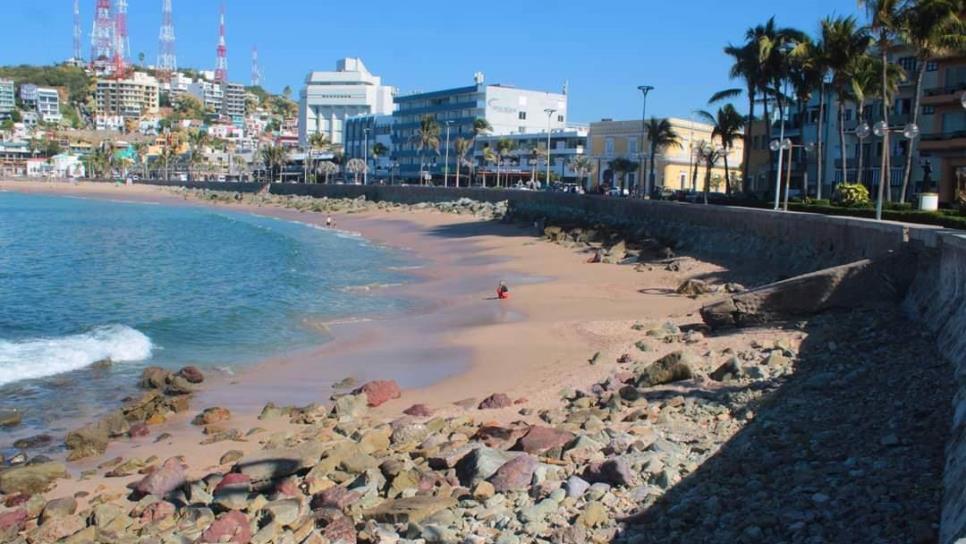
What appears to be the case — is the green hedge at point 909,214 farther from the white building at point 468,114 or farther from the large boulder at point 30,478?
the white building at point 468,114

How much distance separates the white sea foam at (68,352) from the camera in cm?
1711

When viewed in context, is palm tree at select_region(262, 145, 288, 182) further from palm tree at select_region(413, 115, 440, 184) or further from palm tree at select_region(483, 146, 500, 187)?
palm tree at select_region(483, 146, 500, 187)

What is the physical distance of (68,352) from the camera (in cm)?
1864

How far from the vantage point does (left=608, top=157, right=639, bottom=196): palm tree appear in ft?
259

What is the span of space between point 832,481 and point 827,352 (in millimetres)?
5812

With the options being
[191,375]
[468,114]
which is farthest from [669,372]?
[468,114]

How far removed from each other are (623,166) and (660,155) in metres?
3.96

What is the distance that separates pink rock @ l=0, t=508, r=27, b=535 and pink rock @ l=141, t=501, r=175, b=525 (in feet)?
4.44

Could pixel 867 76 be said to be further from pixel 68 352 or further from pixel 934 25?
pixel 68 352

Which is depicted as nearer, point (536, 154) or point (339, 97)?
point (536, 154)

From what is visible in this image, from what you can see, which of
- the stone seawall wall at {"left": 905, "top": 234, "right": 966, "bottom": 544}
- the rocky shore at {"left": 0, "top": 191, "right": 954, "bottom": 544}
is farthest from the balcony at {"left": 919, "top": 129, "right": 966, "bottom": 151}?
the rocky shore at {"left": 0, "top": 191, "right": 954, "bottom": 544}

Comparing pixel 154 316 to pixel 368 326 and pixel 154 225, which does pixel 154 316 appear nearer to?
pixel 368 326

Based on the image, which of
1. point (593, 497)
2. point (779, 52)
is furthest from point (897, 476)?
point (779, 52)

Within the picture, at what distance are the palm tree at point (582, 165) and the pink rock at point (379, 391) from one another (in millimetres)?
77844
